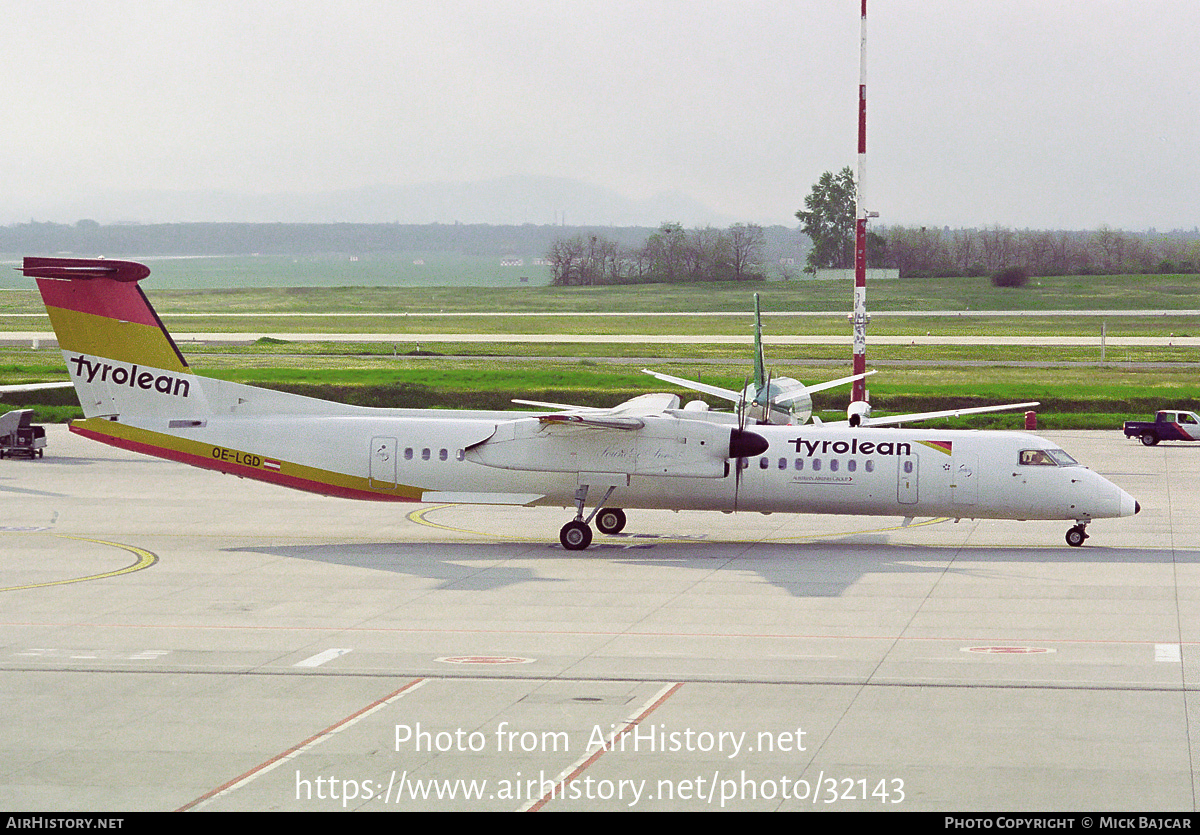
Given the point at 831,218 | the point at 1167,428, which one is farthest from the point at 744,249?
the point at 1167,428

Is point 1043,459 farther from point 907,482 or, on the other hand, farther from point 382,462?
point 382,462

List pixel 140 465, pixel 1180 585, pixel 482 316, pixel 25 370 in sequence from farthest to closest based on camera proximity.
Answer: pixel 482 316 < pixel 25 370 < pixel 140 465 < pixel 1180 585

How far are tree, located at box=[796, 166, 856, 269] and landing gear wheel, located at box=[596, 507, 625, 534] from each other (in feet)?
443

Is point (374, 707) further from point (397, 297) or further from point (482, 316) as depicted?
point (397, 297)

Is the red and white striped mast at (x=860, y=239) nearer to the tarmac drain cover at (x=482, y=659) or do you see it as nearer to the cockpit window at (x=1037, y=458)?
the cockpit window at (x=1037, y=458)

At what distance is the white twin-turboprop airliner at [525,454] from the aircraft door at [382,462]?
0.03m

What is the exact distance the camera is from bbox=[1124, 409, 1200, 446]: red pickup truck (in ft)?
162

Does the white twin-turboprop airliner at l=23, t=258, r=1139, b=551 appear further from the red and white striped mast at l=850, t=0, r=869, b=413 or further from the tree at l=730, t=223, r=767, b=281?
the tree at l=730, t=223, r=767, b=281

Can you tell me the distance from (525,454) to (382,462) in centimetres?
347

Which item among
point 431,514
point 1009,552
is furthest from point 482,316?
point 1009,552

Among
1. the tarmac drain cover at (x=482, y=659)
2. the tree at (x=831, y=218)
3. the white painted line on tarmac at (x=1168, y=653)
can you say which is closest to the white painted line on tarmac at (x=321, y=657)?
the tarmac drain cover at (x=482, y=659)

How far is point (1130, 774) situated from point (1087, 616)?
9.05 m

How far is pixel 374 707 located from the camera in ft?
56.0

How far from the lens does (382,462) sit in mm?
30531
